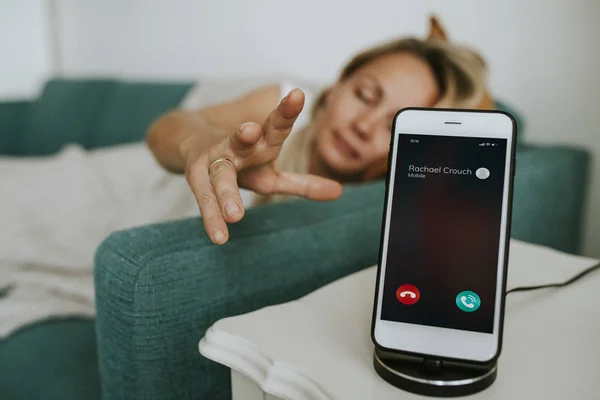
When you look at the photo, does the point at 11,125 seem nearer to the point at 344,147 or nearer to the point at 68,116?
the point at 68,116

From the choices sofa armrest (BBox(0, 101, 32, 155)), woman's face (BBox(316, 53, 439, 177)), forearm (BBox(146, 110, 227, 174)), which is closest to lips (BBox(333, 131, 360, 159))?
woman's face (BBox(316, 53, 439, 177))

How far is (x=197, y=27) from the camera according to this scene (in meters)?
1.89

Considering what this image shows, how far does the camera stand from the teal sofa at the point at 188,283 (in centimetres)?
56

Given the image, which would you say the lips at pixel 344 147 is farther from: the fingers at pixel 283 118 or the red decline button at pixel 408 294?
the red decline button at pixel 408 294

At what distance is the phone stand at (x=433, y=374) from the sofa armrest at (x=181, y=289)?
22 centimetres

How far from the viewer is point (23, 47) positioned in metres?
2.54

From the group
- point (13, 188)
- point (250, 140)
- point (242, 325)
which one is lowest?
point (13, 188)

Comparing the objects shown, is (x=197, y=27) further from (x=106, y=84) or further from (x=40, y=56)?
(x=40, y=56)

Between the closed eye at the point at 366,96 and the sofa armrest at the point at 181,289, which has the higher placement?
the closed eye at the point at 366,96

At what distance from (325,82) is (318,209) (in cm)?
89

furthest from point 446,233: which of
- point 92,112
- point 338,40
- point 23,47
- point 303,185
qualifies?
point 23,47

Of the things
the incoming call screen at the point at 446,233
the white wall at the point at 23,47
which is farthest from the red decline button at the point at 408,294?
the white wall at the point at 23,47

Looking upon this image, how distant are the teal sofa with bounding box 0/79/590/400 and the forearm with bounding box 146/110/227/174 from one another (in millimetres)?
258

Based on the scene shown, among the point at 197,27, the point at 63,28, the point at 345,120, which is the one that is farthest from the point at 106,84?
the point at 345,120
